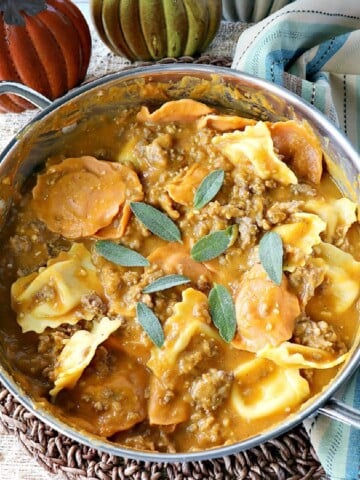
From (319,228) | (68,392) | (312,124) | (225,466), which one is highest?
(312,124)

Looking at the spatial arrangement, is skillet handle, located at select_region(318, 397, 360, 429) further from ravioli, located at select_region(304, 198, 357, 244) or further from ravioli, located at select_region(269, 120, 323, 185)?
ravioli, located at select_region(269, 120, 323, 185)

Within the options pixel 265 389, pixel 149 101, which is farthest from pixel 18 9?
pixel 265 389

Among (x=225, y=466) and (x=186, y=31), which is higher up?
(x=186, y=31)

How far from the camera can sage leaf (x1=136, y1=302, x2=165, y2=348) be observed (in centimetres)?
344

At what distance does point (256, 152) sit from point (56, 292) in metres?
1.08

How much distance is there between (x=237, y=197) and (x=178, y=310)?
0.60 metres

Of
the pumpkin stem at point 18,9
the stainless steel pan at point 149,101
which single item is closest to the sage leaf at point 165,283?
the stainless steel pan at point 149,101

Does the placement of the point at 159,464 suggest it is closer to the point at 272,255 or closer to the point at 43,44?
the point at 272,255

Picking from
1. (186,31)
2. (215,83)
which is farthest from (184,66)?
(186,31)

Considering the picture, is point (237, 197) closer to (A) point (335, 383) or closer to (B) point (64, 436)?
(A) point (335, 383)

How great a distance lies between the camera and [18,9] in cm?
399

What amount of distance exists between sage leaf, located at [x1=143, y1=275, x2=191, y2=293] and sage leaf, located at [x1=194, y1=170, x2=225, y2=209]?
357 mm

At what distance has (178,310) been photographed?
3.46m

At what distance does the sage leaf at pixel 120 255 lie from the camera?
11.8 feet
